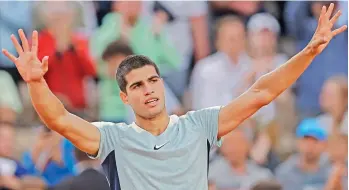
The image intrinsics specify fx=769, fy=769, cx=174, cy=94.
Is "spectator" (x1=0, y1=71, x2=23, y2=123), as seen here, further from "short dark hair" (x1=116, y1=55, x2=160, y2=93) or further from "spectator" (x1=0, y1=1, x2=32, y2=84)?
"short dark hair" (x1=116, y1=55, x2=160, y2=93)

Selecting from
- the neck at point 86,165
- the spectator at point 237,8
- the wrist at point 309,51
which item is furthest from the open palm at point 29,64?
the spectator at point 237,8

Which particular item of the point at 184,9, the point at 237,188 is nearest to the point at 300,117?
the point at 237,188

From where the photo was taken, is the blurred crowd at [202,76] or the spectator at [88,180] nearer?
the spectator at [88,180]

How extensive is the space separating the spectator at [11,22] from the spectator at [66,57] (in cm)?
16

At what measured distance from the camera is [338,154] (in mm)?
8039

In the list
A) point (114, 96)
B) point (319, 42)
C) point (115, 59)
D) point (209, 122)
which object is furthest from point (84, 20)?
point (319, 42)

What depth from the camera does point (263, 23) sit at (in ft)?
27.5

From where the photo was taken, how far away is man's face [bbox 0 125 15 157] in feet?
25.7

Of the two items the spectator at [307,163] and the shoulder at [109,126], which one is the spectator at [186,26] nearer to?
the spectator at [307,163]

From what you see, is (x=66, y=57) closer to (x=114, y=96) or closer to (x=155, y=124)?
(x=114, y=96)

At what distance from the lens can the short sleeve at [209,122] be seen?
3998 millimetres

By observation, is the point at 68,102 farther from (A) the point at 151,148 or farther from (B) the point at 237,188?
(A) the point at 151,148

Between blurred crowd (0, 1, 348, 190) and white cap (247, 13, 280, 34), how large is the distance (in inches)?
0.5

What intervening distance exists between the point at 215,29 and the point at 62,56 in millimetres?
1671
